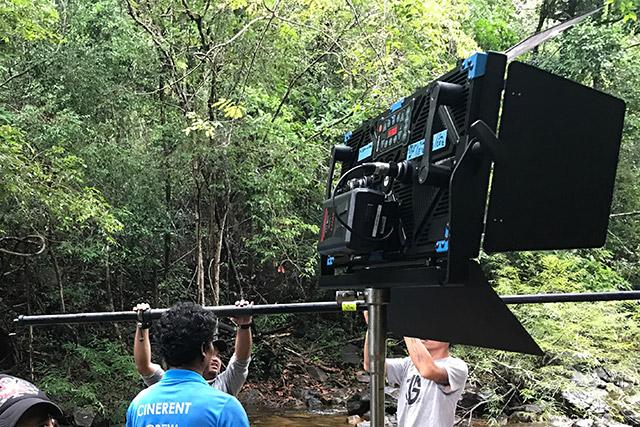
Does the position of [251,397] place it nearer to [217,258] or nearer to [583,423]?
[217,258]

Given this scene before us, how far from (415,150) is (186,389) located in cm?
90

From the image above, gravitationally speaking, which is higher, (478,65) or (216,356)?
(478,65)

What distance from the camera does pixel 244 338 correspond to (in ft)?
7.45

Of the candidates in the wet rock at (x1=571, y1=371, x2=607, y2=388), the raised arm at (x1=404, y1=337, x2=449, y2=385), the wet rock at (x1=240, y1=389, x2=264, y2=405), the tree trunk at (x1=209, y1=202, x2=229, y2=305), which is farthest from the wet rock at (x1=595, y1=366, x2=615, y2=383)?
the raised arm at (x1=404, y1=337, x2=449, y2=385)

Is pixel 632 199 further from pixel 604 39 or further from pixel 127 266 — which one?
pixel 127 266

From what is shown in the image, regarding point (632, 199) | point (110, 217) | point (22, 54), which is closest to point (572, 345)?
point (632, 199)

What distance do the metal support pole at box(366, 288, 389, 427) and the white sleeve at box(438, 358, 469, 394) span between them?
38.5 inches

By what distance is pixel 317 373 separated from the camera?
30.1ft

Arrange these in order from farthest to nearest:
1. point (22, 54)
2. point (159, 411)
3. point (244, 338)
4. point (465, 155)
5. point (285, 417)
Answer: point (285, 417) → point (22, 54) → point (244, 338) → point (159, 411) → point (465, 155)

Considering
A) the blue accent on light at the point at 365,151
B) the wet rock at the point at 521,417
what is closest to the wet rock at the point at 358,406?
the wet rock at the point at 521,417

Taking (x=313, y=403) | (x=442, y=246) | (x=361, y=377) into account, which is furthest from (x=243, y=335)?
(x=361, y=377)

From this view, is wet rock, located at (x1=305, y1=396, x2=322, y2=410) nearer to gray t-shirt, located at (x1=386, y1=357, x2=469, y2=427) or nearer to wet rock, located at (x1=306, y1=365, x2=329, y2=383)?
wet rock, located at (x1=306, y1=365, x2=329, y2=383)

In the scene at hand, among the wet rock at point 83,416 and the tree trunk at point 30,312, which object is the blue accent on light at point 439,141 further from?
the tree trunk at point 30,312

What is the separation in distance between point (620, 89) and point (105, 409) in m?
8.74
